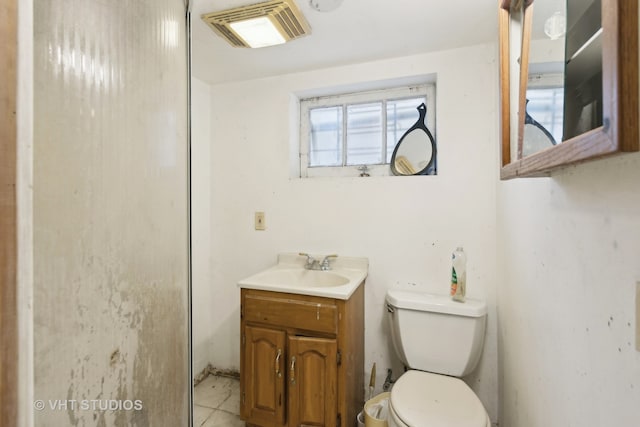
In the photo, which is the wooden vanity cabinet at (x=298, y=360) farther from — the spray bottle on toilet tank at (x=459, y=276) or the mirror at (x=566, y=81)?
the mirror at (x=566, y=81)

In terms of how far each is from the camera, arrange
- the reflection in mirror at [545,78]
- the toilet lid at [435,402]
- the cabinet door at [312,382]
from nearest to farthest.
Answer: the reflection in mirror at [545,78]
the toilet lid at [435,402]
the cabinet door at [312,382]

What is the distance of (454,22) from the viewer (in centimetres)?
134

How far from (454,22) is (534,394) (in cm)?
153

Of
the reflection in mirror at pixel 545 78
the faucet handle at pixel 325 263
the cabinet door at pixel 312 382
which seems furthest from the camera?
the faucet handle at pixel 325 263

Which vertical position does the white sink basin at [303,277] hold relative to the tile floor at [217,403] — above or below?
above

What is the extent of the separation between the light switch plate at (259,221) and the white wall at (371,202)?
0.04 metres

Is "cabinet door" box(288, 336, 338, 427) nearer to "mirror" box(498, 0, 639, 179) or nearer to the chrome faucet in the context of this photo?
the chrome faucet

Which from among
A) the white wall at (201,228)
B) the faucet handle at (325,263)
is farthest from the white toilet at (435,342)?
the white wall at (201,228)

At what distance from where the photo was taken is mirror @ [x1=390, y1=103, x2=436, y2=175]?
5.44 feet

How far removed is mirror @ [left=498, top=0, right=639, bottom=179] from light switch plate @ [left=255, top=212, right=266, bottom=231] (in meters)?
1.43

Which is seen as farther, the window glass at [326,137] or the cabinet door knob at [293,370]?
the window glass at [326,137]

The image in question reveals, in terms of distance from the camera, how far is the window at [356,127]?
1771mm

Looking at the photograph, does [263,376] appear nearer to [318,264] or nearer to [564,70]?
[318,264]

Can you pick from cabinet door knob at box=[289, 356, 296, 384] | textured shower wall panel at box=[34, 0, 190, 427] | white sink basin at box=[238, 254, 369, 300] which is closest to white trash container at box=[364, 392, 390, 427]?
cabinet door knob at box=[289, 356, 296, 384]
